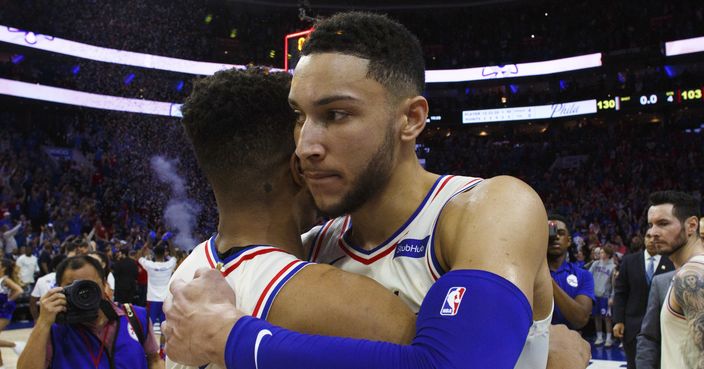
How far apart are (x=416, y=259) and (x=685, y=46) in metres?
23.9

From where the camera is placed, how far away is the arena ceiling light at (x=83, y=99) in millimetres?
22062

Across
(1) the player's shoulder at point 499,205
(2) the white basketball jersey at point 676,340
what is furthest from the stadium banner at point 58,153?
(1) the player's shoulder at point 499,205

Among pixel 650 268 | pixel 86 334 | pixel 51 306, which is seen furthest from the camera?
pixel 650 268

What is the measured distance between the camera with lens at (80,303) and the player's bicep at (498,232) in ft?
8.02

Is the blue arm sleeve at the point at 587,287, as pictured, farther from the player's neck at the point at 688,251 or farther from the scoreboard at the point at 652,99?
the scoreboard at the point at 652,99

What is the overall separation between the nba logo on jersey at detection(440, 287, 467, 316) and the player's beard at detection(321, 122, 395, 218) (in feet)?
1.61

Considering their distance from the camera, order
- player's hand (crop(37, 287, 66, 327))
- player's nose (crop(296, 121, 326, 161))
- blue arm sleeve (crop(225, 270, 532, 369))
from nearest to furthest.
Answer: blue arm sleeve (crop(225, 270, 532, 369)) → player's nose (crop(296, 121, 326, 161)) → player's hand (crop(37, 287, 66, 327))

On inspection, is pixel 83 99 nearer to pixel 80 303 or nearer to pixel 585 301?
pixel 585 301

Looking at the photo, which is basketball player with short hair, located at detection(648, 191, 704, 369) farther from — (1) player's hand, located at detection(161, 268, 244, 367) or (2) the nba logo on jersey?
(1) player's hand, located at detection(161, 268, 244, 367)

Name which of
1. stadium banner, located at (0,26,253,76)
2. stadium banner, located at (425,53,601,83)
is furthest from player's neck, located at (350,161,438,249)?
stadium banner, located at (425,53,601,83)

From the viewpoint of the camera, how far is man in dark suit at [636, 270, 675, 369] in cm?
454

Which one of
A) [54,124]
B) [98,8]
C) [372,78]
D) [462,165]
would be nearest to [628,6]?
[462,165]

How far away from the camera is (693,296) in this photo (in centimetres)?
362

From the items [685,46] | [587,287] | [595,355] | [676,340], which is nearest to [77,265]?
[676,340]
